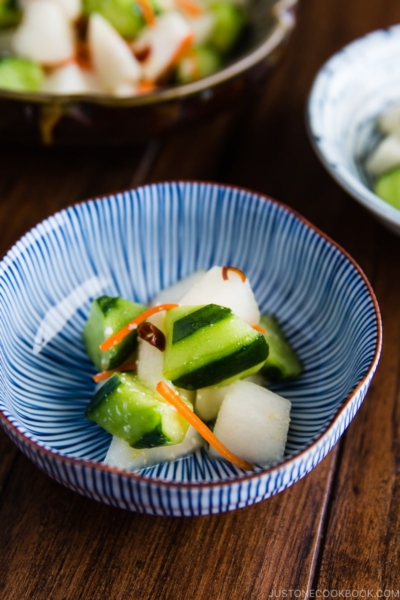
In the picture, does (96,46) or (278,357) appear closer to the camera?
(278,357)

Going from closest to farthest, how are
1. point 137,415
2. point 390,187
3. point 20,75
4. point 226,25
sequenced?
point 137,415 < point 390,187 < point 20,75 < point 226,25

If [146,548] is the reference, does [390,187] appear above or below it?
above

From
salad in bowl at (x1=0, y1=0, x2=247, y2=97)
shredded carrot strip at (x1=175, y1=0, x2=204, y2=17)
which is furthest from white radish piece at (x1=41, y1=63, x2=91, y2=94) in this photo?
shredded carrot strip at (x1=175, y1=0, x2=204, y2=17)

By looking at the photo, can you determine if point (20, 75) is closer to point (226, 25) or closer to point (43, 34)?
point (43, 34)

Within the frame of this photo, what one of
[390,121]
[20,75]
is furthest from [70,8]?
[390,121]

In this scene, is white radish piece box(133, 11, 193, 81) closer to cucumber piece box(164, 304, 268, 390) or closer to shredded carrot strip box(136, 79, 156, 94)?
shredded carrot strip box(136, 79, 156, 94)

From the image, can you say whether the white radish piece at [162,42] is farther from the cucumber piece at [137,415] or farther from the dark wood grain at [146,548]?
the dark wood grain at [146,548]

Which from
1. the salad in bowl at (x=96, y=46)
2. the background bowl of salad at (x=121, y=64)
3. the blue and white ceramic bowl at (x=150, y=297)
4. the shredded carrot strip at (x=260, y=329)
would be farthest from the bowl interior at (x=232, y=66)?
the shredded carrot strip at (x=260, y=329)
